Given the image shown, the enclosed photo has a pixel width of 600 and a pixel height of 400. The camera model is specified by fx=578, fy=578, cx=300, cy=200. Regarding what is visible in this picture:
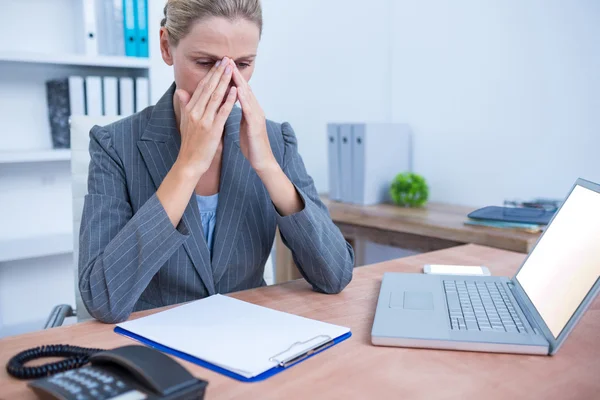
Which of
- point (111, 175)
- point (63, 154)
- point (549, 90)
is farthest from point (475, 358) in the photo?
point (63, 154)

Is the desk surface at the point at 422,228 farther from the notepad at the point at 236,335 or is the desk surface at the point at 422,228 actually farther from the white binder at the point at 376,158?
the notepad at the point at 236,335

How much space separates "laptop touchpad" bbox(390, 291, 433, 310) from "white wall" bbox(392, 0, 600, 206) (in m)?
1.31

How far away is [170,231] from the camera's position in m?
1.00

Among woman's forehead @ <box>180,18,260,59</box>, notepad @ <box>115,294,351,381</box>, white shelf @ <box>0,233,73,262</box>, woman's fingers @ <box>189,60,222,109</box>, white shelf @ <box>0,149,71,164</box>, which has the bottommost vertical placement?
white shelf @ <box>0,233,73,262</box>

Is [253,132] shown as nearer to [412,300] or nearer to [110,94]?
[412,300]

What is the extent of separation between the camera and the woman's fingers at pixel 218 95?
3.62ft

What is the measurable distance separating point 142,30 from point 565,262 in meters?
1.92

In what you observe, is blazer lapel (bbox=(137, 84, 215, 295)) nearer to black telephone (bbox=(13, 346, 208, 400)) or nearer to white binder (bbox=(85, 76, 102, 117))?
black telephone (bbox=(13, 346, 208, 400))

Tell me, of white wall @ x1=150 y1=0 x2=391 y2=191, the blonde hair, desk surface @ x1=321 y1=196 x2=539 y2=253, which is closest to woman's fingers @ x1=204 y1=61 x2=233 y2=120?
the blonde hair

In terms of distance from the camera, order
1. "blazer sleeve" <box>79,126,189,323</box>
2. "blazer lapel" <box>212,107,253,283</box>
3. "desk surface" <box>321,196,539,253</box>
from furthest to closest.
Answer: "desk surface" <box>321,196,539,253</box>, "blazer lapel" <box>212,107,253,283</box>, "blazer sleeve" <box>79,126,189,323</box>

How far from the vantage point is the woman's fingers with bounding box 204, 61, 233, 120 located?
3.62 ft

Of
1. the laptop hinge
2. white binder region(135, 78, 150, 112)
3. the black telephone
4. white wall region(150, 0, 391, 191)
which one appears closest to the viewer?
the black telephone

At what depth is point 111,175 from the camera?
1181mm

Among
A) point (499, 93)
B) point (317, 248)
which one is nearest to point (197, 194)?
point (317, 248)
